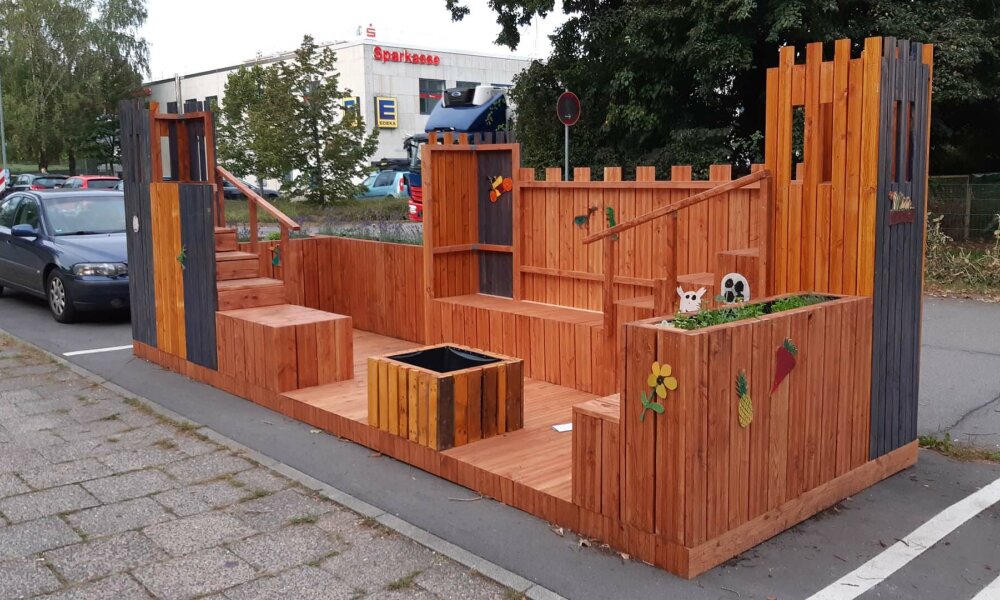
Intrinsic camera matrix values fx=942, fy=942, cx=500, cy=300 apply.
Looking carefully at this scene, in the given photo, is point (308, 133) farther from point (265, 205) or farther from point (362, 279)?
point (265, 205)

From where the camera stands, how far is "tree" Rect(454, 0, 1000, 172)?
1691cm

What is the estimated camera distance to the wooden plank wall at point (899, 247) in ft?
18.6

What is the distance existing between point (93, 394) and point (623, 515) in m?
5.43

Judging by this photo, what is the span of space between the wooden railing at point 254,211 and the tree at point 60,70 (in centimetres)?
4610

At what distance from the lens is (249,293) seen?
8.68 meters

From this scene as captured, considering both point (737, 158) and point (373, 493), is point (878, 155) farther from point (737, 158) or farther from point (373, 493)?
point (737, 158)

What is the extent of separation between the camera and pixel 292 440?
690 centimetres

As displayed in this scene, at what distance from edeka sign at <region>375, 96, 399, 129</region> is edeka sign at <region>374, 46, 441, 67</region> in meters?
1.92

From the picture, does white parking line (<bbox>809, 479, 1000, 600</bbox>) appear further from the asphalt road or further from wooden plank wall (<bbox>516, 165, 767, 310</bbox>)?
wooden plank wall (<bbox>516, 165, 767, 310</bbox>)

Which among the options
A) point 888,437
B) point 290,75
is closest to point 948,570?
point 888,437

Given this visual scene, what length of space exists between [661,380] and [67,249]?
31.5 feet

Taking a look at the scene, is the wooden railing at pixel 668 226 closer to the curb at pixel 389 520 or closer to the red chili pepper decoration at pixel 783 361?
the red chili pepper decoration at pixel 783 361

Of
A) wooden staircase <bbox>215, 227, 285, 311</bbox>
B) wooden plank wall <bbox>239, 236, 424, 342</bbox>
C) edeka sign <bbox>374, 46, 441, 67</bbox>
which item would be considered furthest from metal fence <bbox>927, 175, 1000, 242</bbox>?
edeka sign <bbox>374, 46, 441, 67</bbox>

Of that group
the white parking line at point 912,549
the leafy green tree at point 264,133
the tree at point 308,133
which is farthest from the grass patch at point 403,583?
the leafy green tree at point 264,133
